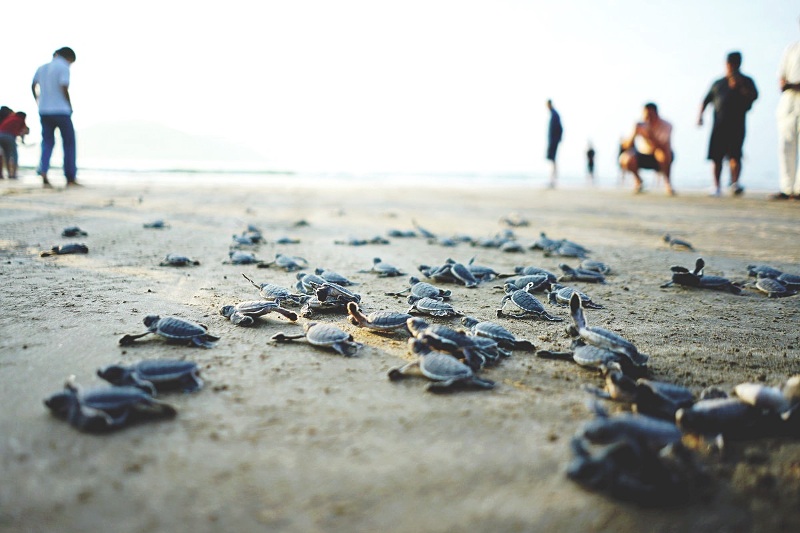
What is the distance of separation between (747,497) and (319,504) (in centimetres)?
114

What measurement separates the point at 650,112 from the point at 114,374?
39.5 ft

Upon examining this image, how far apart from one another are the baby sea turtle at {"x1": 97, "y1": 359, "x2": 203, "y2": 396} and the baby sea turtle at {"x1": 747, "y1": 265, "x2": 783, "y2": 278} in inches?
166

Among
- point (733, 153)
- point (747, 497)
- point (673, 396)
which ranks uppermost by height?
point (733, 153)

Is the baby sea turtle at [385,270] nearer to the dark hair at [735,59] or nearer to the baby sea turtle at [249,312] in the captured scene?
the baby sea turtle at [249,312]

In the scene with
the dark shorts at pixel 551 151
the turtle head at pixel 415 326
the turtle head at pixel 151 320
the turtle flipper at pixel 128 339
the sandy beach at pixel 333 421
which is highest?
the dark shorts at pixel 551 151

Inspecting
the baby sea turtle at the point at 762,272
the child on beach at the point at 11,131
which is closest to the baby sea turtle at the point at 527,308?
the baby sea turtle at the point at 762,272

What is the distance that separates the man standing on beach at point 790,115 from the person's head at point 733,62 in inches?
44.7

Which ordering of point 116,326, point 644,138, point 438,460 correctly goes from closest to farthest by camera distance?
point 438,460 < point 116,326 < point 644,138

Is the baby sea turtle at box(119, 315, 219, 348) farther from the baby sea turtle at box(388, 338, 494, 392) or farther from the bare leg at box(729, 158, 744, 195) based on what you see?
the bare leg at box(729, 158, 744, 195)

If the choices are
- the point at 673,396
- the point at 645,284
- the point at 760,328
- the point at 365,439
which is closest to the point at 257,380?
A: the point at 365,439

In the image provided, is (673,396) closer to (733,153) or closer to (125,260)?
(125,260)

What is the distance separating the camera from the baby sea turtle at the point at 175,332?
7.13 feet

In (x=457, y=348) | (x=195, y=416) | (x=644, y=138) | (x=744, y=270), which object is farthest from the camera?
(x=644, y=138)

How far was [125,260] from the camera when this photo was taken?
406 centimetres
